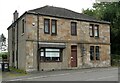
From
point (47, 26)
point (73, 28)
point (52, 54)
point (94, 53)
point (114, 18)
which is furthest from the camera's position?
point (114, 18)

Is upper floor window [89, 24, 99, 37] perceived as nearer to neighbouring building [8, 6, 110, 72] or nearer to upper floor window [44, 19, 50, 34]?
neighbouring building [8, 6, 110, 72]

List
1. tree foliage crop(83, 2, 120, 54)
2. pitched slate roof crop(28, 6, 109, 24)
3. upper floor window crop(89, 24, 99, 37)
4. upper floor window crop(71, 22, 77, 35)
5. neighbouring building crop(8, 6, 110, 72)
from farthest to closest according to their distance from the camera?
tree foliage crop(83, 2, 120, 54) < upper floor window crop(89, 24, 99, 37) < upper floor window crop(71, 22, 77, 35) < pitched slate roof crop(28, 6, 109, 24) < neighbouring building crop(8, 6, 110, 72)

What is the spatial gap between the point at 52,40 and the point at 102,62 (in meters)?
8.34

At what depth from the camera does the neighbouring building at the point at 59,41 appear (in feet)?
87.9

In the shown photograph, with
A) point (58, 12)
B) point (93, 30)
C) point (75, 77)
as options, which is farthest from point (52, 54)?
point (75, 77)

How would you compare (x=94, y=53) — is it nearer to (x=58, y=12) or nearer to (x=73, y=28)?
(x=73, y=28)

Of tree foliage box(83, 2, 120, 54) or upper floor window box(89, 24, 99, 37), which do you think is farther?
tree foliage box(83, 2, 120, 54)

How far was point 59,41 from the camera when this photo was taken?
94.2ft

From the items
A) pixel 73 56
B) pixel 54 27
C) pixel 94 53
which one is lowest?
pixel 73 56

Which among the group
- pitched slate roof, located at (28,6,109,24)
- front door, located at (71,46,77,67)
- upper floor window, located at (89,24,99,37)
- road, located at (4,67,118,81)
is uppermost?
pitched slate roof, located at (28,6,109,24)

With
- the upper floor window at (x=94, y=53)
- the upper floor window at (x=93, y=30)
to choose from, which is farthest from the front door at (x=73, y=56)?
the upper floor window at (x=93, y=30)

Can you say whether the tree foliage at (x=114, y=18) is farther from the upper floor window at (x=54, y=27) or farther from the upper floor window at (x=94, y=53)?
the upper floor window at (x=54, y=27)

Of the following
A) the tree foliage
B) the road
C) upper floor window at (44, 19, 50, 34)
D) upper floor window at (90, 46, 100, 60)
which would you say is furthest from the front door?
the tree foliage

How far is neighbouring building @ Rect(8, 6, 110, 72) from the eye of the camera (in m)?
26.8
